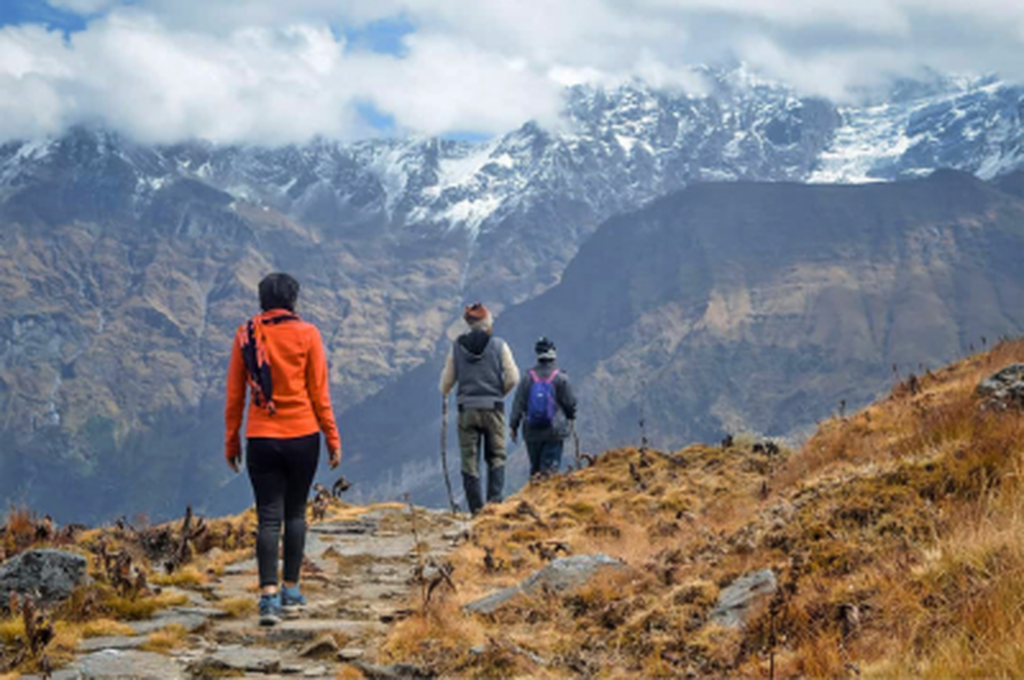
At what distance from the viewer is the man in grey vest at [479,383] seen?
17.0m

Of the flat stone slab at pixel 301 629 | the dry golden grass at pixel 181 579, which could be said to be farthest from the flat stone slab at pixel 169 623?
the dry golden grass at pixel 181 579

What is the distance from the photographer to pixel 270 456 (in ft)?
32.6

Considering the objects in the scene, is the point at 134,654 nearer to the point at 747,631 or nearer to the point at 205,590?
the point at 205,590

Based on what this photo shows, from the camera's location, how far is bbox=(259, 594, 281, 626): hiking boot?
9.36 metres

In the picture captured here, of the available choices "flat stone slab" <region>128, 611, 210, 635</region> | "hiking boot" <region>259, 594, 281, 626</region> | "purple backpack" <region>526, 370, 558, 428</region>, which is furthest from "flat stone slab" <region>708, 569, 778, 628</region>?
"purple backpack" <region>526, 370, 558, 428</region>

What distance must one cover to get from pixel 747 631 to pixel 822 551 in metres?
1.08

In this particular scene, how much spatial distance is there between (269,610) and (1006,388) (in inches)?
278

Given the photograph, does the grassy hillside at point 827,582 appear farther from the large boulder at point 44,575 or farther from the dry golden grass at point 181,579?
the large boulder at point 44,575

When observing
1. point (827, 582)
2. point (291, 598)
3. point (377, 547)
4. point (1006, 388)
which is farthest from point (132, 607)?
point (1006, 388)

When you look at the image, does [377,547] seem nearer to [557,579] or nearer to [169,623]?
[169,623]

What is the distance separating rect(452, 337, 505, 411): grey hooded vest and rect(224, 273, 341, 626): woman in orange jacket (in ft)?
21.9

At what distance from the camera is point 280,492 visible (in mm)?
10125

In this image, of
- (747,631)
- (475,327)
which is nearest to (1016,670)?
(747,631)

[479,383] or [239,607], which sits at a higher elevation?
[479,383]
